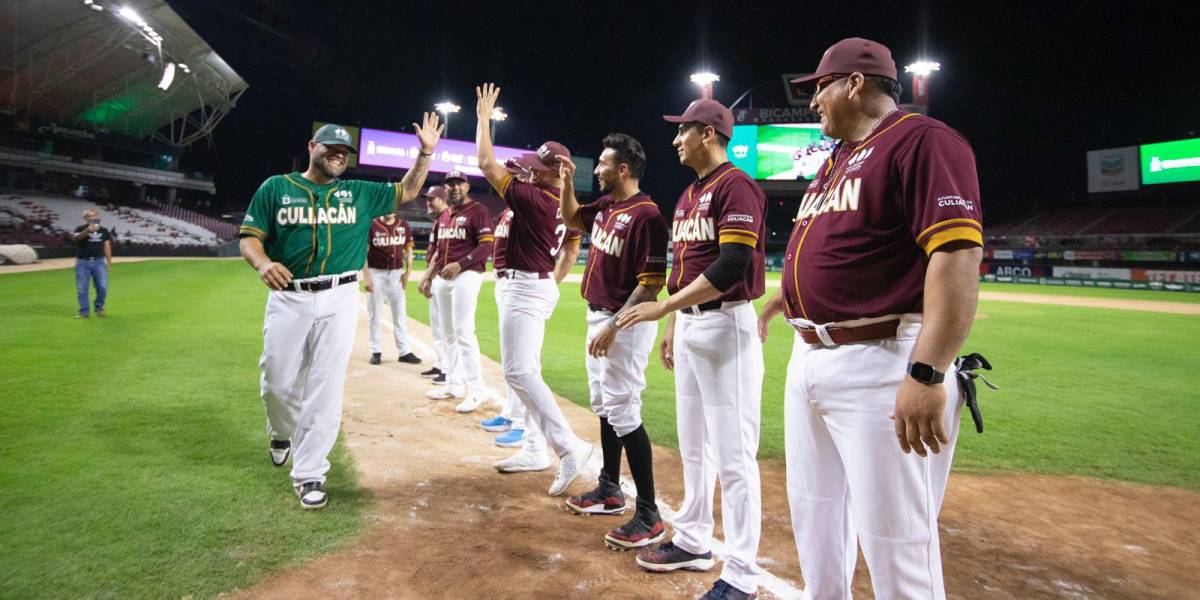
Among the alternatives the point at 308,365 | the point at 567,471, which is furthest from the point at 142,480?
the point at 567,471

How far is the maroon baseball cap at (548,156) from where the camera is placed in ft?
13.1

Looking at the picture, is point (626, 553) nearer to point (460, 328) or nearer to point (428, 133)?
point (428, 133)

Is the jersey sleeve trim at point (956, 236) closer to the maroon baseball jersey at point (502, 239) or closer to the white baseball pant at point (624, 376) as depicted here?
the white baseball pant at point (624, 376)

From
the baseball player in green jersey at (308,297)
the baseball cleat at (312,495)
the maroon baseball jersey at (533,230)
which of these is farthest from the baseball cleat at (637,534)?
the maroon baseball jersey at (533,230)

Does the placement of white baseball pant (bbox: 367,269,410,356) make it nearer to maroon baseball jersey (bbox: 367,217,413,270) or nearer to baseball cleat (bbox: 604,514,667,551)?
maroon baseball jersey (bbox: 367,217,413,270)

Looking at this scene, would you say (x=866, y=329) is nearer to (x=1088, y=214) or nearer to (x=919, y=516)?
(x=919, y=516)

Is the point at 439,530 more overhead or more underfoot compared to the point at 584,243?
more underfoot

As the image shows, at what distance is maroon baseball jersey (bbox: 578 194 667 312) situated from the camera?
3387mm

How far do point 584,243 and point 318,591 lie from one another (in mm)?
44889

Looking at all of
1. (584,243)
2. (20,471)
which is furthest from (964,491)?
(584,243)

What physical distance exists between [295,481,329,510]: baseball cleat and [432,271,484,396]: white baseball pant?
7.70ft

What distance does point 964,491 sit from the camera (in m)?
4.06

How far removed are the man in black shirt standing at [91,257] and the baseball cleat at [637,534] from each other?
1130cm


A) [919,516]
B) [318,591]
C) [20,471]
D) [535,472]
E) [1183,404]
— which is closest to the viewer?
[919,516]
